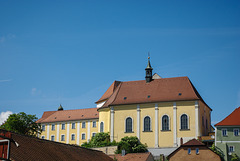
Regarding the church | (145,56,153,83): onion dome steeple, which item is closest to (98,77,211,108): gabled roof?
the church

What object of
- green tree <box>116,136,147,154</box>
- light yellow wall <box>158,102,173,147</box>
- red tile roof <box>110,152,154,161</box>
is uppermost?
light yellow wall <box>158,102,173,147</box>

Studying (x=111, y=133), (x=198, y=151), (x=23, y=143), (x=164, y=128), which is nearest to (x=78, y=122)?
(x=111, y=133)

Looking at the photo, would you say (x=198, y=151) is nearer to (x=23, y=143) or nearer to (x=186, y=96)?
(x=186, y=96)

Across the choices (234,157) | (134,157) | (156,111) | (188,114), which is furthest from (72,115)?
(234,157)

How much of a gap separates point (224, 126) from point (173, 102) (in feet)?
30.9

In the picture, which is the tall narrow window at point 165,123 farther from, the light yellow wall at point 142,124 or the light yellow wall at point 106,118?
the light yellow wall at point 106,118

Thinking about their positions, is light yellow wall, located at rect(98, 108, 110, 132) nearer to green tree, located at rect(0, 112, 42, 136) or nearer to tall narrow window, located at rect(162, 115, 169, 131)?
tall narrow window, located at rect(162, 115, 169, 131)

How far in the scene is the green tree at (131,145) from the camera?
186 feet

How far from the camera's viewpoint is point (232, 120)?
53031 millimetres

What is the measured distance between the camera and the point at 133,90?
213 ft

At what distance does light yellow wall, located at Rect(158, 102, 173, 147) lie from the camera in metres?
58.4

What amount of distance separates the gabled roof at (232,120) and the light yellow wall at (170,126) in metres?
8.18

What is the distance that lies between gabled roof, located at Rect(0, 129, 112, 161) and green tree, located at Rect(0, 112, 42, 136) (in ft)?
102

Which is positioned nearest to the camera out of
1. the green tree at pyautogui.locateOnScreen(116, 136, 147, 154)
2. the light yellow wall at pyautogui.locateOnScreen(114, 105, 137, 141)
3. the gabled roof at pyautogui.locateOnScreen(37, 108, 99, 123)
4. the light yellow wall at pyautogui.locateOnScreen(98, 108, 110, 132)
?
the green tree at pyautogui.locateOnScreen(116, 136, 147, 154)
